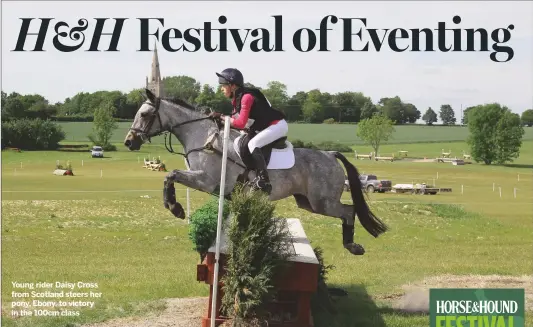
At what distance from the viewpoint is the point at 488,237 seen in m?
21.5

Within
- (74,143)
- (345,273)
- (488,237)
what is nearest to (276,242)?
(345,273)

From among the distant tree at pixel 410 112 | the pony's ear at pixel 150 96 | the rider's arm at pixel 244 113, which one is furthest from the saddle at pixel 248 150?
the distant tree at pixel 410 112

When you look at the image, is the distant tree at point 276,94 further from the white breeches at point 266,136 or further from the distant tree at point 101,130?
the distant tree at point 101,130

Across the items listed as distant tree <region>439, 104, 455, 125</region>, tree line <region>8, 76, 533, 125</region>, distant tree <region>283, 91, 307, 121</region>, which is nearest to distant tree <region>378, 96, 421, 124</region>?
tree line <region>8, 76, 533, 125</region>

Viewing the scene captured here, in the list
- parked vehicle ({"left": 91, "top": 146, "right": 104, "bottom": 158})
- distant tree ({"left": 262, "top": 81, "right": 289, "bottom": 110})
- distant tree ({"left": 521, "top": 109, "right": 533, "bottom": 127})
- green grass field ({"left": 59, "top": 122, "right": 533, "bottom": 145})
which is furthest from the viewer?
distant tree ({"left": 521, "top": 109, "right": 533, "bottom": 127})

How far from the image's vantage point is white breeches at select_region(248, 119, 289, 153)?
807 cm

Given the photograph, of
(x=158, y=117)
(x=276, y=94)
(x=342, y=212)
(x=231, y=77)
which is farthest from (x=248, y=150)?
(x=276, y=94)

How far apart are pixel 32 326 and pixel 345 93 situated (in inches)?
1097

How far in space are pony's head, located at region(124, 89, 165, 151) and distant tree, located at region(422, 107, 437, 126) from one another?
4976 cm

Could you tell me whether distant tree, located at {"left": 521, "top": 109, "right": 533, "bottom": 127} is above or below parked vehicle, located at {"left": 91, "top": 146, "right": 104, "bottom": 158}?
above

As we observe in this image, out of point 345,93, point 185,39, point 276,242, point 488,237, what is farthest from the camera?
point 345,93

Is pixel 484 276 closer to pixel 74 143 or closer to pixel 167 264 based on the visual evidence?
pixel 167 264

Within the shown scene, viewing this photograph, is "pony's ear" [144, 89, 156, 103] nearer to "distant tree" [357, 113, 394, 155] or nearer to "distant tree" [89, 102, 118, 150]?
"distant tree" [89, 102, 118, 150]

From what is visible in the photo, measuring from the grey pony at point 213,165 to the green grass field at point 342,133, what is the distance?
16343mm
